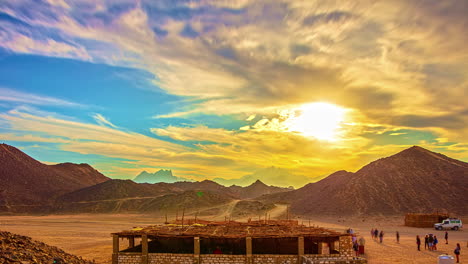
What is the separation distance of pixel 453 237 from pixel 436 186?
145ft

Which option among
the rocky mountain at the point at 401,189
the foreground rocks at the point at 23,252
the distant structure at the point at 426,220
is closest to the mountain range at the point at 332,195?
the rocky mountain at the point at 401,189

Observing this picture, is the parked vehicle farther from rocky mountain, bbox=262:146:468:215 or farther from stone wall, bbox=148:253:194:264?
stone wall, bbox=148:253:194:264

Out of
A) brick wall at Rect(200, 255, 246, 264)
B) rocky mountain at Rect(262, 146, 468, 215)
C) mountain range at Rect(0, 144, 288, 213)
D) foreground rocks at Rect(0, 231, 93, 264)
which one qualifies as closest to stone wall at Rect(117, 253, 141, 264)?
foreground rocks at Rect(0, 231, 93, 264)

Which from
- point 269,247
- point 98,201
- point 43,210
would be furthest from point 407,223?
point 43,210

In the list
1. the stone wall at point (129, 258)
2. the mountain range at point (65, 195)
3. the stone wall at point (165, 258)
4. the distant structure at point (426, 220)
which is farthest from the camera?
the mountain range at point (65, 195)

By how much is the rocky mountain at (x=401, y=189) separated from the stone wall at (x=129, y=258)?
2518 inches

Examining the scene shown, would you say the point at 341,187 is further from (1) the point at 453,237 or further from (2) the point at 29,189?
(2) the point at 29,189

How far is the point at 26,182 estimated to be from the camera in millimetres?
107312

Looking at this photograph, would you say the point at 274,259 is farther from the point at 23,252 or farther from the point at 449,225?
the point at 449,225

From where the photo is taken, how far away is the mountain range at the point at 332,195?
78562 mm

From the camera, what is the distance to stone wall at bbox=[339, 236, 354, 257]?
22.1 metres

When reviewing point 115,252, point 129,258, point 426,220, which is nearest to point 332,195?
point 426,220

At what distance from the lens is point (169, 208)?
284 ft

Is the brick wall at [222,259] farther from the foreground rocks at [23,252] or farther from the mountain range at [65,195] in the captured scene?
the mountain range at [65,195]
